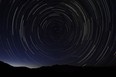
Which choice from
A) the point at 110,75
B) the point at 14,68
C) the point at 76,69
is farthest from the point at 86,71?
the point at 14,68

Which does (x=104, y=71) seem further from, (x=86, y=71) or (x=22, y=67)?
(x=22, y=67)

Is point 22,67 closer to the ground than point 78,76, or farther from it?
farther from it

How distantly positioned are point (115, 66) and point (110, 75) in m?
2.39

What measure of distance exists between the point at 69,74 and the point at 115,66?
10.00 ft

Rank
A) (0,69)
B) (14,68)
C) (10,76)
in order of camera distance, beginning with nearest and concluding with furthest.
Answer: (10,76)
(0,69)
(14,68)

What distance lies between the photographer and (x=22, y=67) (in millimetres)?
13945

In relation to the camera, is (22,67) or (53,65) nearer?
(22,67)

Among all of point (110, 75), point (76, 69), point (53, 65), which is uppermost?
point (53, 65)

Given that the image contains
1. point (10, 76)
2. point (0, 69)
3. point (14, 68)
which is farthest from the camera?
point (14, 68)

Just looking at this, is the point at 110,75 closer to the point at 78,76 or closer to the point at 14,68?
the point at 78,76

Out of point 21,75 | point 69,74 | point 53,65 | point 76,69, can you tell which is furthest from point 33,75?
point 53,65

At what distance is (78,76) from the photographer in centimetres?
1224

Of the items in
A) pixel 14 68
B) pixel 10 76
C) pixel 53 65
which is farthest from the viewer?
pixel 53 65

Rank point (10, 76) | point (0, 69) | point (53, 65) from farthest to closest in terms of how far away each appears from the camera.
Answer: point (53, 65), point (0, 69), point (10, 76)
